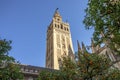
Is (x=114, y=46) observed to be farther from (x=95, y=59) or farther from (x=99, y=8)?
(x=95, y=59)

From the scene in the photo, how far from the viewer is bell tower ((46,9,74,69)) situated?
252ft

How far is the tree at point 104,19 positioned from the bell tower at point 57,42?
58299 mm

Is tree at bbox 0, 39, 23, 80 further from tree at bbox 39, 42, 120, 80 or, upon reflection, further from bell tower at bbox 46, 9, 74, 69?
bell tower at bbox 46, 9, 74, 69

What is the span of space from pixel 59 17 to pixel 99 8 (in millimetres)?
89024

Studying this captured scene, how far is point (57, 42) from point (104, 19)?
70.4 m

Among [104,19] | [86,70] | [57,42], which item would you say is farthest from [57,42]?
[104,19]

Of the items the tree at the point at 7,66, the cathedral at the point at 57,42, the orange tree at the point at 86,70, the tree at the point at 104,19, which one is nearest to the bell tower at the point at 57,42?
the cathedral at the point at 57,42

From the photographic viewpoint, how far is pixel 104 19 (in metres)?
13.4

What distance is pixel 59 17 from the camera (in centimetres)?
10131

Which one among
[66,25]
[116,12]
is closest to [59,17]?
[66,25]

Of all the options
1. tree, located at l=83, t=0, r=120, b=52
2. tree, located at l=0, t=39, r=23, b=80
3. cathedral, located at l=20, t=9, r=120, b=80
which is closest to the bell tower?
cathedral, located at l=20, t=9, r=120, b=80

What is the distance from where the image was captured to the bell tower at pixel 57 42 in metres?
76.8

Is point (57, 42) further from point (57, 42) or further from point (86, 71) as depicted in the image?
point (86, 71)

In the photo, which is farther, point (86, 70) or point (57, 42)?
point (57, 42)
